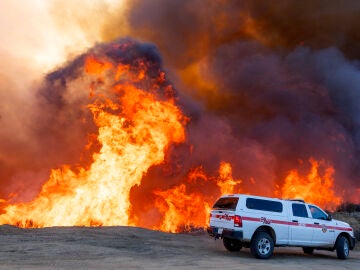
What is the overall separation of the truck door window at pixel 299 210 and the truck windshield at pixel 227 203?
264 cm

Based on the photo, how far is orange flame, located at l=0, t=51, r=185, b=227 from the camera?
22.4 metres

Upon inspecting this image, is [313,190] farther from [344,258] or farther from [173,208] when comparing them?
[344,258]

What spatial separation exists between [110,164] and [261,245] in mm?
12568

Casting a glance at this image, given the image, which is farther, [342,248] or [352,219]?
[352,219]

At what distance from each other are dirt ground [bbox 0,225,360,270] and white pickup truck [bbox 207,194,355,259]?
0.64 meters

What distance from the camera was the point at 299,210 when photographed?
48.9 ft

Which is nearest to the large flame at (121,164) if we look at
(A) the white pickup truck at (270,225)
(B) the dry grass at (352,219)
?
(B) the dry grass at (352,219)

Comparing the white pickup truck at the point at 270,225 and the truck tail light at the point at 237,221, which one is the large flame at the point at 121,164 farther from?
the truck tail light at the point at 237,221

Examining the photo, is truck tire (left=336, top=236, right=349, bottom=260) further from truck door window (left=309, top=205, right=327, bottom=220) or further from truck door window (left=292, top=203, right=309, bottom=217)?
truck door window (left=292, top=203, right=309, bottom=217)

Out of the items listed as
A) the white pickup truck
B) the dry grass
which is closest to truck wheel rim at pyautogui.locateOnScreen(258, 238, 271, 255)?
the white pickup truck

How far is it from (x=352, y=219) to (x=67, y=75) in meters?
23.2

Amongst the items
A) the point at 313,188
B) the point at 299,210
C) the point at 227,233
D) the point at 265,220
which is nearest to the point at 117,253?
the point at 227,233

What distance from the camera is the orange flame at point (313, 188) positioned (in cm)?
3759

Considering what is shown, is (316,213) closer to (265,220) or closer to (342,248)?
(342,248)
